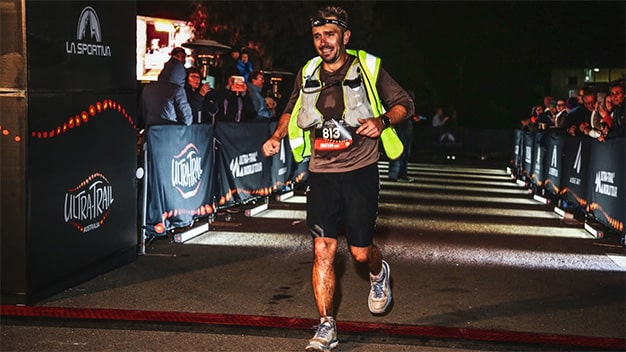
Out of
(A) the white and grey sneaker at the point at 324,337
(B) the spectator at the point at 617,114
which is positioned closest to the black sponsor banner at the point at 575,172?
(B) the spectator at the point at 617,114

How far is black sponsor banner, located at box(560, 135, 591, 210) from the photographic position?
1500 cm

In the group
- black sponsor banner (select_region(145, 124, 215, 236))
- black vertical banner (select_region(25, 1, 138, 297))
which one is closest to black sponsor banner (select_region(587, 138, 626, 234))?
black sponsor banner (select_region(145, 124, 215, 236))

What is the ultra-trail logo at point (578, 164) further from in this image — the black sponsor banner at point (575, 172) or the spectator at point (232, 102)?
the spectator at point (232, 102)

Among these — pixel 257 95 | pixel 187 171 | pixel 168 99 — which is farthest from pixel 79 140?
pixel 257 95

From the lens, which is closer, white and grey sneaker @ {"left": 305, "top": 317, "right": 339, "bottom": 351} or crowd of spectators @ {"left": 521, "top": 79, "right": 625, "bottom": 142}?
white and grey sneaker @ {"left": 305, "top": 317, "right": 339, "bottom": 351}

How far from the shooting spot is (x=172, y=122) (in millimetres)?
12844

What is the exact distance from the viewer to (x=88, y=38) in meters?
8.75

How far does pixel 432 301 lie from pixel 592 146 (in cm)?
682

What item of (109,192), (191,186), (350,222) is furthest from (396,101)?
(191,186)

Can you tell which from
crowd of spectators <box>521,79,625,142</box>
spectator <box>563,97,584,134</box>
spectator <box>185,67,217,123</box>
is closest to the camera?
crowd of spectators <box>521,79,625,142</box>

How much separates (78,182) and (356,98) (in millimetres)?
Answer: 3063

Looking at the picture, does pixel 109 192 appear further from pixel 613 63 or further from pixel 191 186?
pixel 613 63

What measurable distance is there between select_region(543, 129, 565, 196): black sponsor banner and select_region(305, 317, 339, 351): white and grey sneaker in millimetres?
11863

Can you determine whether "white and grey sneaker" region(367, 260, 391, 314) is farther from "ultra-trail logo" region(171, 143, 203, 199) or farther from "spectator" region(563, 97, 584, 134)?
"spectator" region(563, 97, 584, 134)
